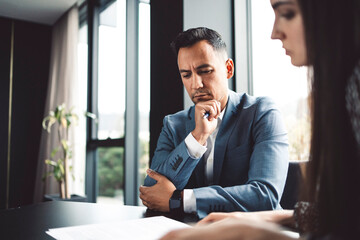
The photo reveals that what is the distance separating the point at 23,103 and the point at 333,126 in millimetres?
5786

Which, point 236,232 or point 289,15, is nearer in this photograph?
point 236,232

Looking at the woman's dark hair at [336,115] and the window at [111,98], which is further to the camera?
the window at [111,98]

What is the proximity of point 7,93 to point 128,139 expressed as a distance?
9.16 feet

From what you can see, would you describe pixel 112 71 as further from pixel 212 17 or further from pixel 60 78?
pixel 212 17

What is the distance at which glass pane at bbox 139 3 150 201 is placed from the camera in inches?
145

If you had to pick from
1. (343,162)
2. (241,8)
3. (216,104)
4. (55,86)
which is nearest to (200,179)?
(216,104)

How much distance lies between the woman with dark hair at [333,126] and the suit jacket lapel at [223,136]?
116cm

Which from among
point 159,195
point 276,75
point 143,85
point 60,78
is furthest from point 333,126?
point 60,78

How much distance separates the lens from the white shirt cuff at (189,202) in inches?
49.5

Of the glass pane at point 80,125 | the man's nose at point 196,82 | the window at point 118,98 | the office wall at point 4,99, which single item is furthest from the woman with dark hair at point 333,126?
the office wall at point 4,99

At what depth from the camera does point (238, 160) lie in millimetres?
1639

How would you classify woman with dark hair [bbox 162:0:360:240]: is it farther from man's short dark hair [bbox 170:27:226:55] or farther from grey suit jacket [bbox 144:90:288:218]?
man's short dark hair [bbox 170:27:226:55]

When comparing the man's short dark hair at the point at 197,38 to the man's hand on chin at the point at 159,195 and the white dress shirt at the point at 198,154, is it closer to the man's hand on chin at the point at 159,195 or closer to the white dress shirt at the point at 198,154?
the white dress shirt at the point at 198,154

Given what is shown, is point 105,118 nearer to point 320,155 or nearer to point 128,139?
point 128,139
